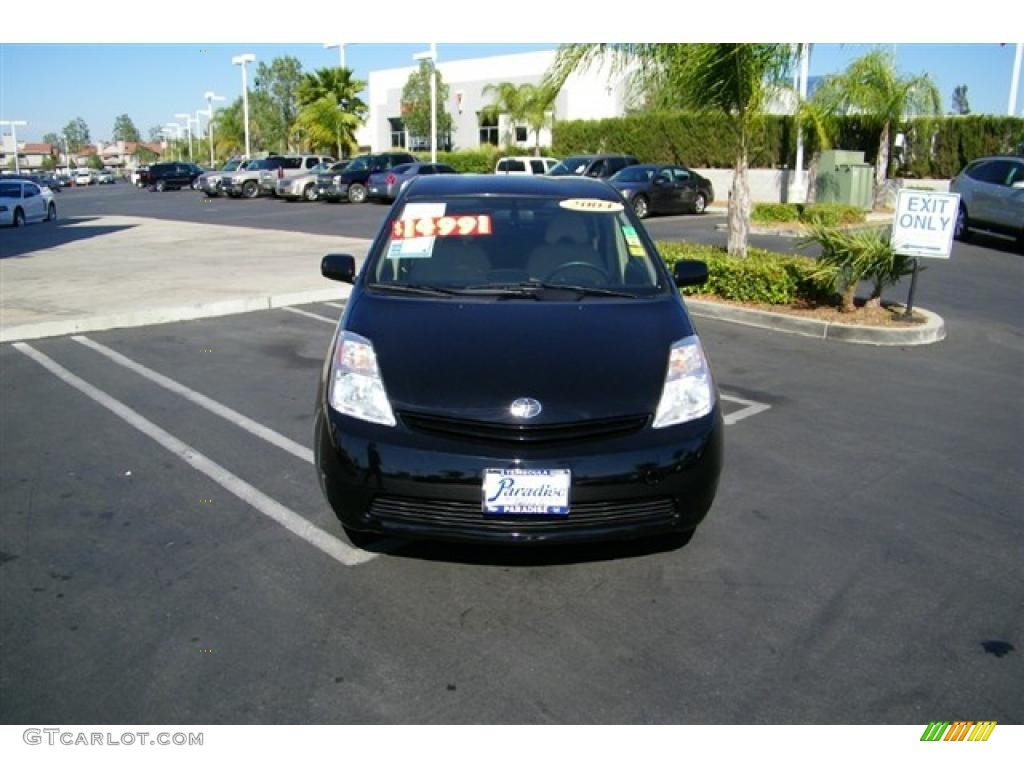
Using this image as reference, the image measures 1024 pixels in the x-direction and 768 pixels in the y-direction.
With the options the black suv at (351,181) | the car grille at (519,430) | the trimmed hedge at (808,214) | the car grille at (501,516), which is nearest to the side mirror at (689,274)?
the car grille at (519,430)

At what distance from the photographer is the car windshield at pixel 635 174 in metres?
24.3

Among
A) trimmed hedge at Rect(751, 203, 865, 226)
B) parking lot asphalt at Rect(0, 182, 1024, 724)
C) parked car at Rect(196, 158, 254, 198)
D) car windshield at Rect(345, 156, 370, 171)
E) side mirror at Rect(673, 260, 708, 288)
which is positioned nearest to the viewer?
parking lot asphalt at Rect(0, 182, 1024, 724)

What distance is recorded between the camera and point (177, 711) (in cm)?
291

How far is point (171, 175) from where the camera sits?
154 feet

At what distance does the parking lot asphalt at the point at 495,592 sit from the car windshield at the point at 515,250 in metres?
1.31

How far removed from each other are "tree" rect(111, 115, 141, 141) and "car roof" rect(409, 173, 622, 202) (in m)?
196

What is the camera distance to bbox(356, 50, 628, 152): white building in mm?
44375

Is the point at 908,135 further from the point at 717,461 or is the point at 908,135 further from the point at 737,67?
the point at 717,461

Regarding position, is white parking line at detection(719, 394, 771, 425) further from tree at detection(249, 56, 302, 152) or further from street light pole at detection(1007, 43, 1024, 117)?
tree at detection(249, 56, 302, 152)

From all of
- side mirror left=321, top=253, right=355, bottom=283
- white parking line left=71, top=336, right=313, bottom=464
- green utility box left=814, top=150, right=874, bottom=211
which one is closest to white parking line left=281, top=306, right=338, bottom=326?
white parking line left=71, top=336, right=313, bottom=464

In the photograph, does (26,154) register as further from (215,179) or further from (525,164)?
(525,164)

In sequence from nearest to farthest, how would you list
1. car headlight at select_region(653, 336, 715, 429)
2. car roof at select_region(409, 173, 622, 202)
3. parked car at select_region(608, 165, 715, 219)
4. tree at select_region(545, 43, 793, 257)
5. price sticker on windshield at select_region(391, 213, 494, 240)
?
car headlight at select_region(653, 336, 715, 429) → price sticker on windshield at select_region(391, 213, 494, 240) → car roof at select_region(409, 173, 622, 202) → tree at select_region(545, 43, 793, 257) → parked car at select_region(608, 165, 715, 219)

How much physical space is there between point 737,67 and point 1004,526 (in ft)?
25.3

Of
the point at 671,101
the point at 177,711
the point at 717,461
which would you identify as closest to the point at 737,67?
the point at 671,101
